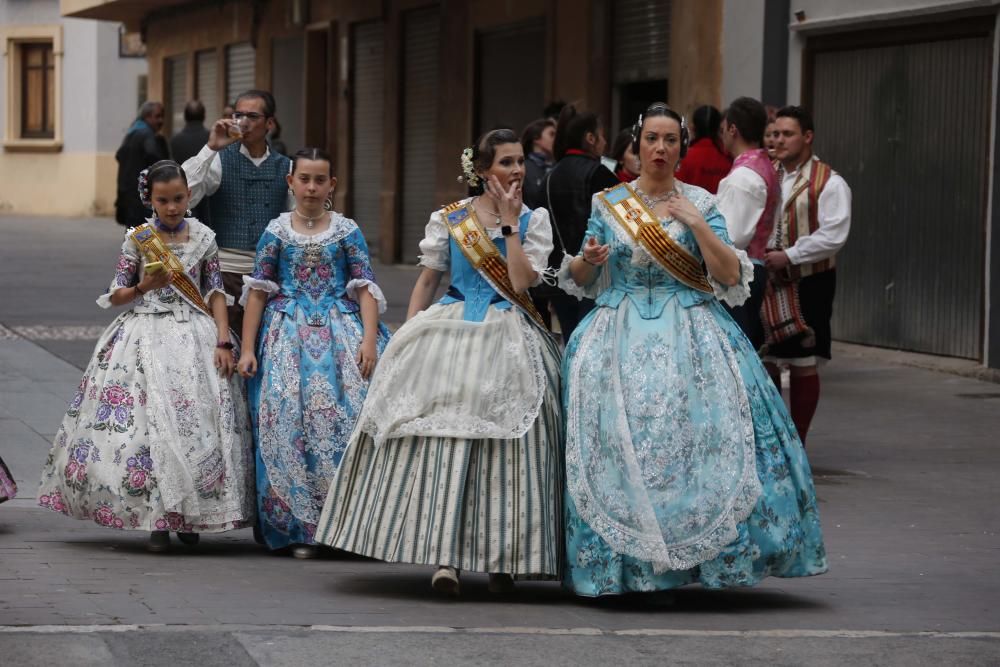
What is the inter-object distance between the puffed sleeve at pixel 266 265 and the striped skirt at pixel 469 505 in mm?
1225

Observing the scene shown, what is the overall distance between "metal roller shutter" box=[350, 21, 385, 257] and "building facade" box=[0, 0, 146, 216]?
1492 cm

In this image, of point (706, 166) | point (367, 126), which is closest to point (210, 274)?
point (706, 166)

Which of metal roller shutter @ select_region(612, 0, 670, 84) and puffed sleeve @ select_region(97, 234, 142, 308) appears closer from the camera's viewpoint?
puffed sleeve @ select_region(97, 234, 142, 308)

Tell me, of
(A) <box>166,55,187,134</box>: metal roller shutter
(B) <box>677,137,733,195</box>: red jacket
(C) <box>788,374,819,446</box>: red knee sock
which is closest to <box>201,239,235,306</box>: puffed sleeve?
(C) <box>788,374,819,446</box>: red knee sock

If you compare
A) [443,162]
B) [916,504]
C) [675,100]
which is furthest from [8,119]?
[916,504]

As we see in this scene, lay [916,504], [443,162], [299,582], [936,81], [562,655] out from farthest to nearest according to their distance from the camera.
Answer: [443,162]
[936,81]
[916,504]
[299,582]
[562,655]

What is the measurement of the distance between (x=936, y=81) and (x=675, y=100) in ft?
11.4

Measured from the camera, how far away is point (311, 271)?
7449 mm

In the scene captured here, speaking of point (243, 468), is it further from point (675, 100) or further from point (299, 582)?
point (675, 100)

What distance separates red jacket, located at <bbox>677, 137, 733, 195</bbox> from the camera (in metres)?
10.8

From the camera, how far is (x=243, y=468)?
24.4 ft

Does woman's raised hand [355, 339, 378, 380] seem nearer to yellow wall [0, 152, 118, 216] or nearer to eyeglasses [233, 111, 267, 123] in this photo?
eyeglasses [233, 111, 267, 123]

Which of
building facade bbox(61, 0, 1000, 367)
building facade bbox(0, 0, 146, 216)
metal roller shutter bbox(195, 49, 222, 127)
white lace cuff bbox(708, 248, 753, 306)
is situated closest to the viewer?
white lace cuff bbox(708, 248, 753, 306)

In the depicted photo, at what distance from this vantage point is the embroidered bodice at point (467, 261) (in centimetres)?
662
